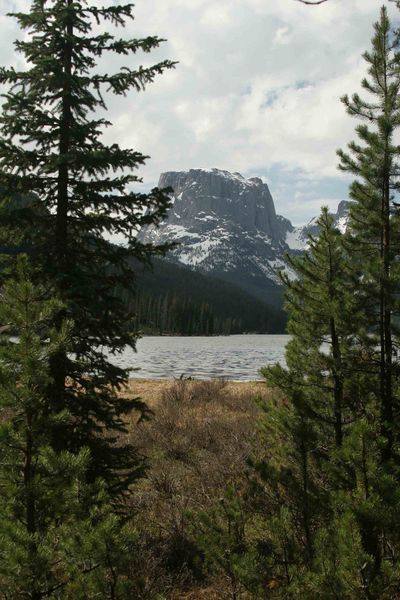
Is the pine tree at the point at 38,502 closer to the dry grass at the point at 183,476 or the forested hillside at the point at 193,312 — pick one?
the dry grass at the point at 183,476

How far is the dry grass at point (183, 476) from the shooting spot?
17.4 ft

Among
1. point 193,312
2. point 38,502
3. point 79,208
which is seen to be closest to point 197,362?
point 79,208

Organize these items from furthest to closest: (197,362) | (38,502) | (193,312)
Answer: (193,312)
(197,362)
(38,502)

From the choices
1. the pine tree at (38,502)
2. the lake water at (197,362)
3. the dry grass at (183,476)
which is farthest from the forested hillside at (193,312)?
the pine tree at (38,502)

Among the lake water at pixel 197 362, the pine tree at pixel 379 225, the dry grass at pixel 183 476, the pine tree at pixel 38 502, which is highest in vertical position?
the pine tree at pixel 379 225

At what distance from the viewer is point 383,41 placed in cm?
543

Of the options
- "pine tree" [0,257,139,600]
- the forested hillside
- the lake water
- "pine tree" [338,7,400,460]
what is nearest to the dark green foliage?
"pine tree" [338,7,400,460]

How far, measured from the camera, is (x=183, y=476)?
28.8 feet

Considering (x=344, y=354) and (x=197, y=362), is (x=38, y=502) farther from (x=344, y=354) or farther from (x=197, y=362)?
(x=197, y=362)

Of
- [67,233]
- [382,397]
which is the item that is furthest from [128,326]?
[382,397]

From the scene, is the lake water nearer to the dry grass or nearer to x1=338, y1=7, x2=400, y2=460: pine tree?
the dry grass

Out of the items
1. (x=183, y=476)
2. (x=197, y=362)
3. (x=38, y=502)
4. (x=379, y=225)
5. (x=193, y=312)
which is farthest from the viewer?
(x=193, y=312)

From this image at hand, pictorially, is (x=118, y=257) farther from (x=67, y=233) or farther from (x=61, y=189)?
(x=61, y=189)

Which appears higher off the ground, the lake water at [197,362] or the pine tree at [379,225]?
the pine tree at [379,225]
